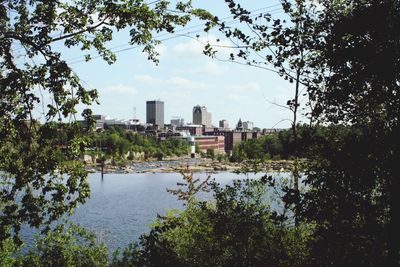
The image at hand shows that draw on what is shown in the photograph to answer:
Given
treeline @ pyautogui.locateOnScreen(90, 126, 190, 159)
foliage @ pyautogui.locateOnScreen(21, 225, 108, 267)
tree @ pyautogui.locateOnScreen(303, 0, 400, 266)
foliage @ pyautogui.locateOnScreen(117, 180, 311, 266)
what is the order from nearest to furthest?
tree @ pyautogui.locateOnScreen(303, 0, 400, 266) < foliage @ pyautogui.locateOnScreen(117, 180, 311, 266) < foliage @ pyautogui.locateOnScreen(21, 225, 108, 267) < treeline @ pyautogui.locateOnScreen(90, 126, 190, 159)

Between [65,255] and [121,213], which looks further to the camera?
[121,213]

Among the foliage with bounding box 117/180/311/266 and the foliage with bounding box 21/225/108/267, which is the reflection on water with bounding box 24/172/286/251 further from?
the foliage with bounding box 117/180/311/266

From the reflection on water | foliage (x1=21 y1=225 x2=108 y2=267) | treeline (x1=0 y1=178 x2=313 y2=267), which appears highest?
treeline (x1=0 y1=178 x2=313 y2=267)

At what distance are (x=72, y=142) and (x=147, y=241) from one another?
3560 mm

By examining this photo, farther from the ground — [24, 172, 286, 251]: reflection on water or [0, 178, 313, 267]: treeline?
[0, 178, 313, 267]: treeline

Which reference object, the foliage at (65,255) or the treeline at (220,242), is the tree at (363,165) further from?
the foliage at (65,255)

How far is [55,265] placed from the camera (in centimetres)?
1449

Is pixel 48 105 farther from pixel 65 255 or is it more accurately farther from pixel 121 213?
pixel 121 213

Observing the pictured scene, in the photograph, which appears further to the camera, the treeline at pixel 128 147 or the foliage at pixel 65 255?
the treeline at pixel 128 147

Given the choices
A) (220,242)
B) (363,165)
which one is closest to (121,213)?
(220,242)

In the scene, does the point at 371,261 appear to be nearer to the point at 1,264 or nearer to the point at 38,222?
the point at 38,222

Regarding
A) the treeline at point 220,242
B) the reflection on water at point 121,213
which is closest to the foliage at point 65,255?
the treeline at point 220,242

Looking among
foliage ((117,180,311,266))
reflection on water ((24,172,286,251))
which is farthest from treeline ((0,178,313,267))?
reflection on water ((24,172,286,251))

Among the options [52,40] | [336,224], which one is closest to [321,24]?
[336,224]
